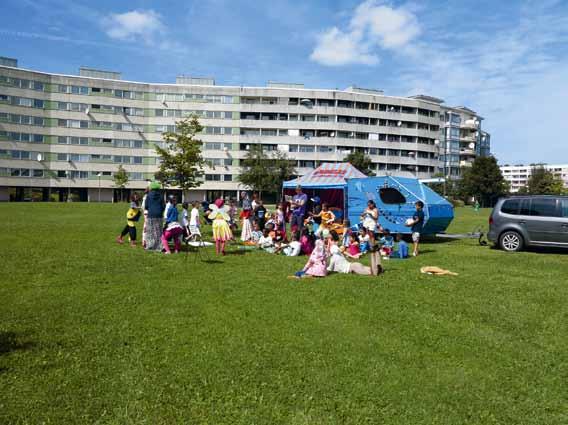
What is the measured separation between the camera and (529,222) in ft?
45.7

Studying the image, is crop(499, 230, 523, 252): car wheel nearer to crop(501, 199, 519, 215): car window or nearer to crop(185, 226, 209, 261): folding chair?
crop(501, 199, 519, 215): car window

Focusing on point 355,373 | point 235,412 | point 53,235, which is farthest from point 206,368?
point 53,235

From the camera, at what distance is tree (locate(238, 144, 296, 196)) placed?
205ft

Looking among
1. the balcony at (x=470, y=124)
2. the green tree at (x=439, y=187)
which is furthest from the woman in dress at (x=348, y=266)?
the balcony at (x=470, y=124)

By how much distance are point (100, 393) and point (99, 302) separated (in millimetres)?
3338

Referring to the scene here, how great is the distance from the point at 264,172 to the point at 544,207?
50361 millimetres

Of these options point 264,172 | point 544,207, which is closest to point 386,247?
point 544,207

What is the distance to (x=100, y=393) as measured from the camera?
4230 mm

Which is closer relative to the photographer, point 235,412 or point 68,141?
point 235,412

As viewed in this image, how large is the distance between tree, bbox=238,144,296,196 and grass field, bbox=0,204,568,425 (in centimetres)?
5290

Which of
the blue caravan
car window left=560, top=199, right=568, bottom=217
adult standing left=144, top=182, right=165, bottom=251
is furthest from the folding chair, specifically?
car window left=560, top=199, right=568, bottom=217

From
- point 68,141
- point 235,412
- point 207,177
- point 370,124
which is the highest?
point 370,124

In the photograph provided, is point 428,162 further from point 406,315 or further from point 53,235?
point 406,315

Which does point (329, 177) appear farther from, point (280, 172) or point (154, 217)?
point (280, 172)
